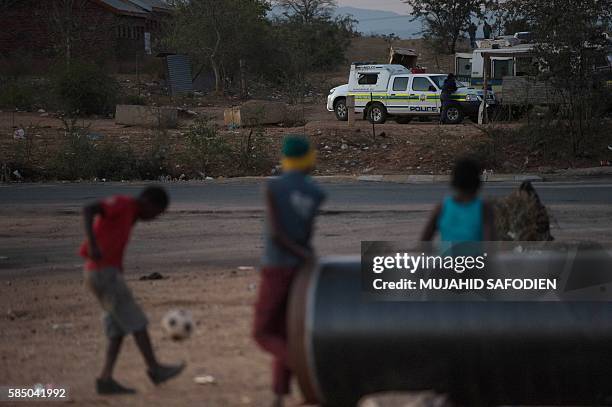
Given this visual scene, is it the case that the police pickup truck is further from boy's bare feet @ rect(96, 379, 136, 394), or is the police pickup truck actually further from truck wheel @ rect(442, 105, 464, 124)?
boy's bare feet @ rect(96, 379, 136, 394)

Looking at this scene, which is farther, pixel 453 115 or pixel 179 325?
pixel 453 115

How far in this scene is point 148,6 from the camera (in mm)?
60438

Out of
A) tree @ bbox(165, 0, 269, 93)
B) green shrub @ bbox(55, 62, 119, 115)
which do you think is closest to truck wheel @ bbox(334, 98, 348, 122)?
green shrub @ bbox(55, 62, 119, 115)

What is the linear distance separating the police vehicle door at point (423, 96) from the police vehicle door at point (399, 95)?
0.55 ft

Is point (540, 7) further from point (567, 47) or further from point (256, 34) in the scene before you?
point (256, 34)

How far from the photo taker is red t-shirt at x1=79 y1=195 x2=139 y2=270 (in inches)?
277

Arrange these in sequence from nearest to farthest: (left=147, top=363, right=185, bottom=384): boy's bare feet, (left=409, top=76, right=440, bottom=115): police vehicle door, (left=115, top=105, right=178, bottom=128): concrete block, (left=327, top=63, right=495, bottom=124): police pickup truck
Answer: (left=147, top=363, right=185, bottom=384): boy's bare feet
(left=115, top=105, right=178, bottom=128): concrete block
(left=327, top=63, right=495, bottom=124): police pickup truck
(left=409, top=76, right=440, bottom=115): police vehicle door

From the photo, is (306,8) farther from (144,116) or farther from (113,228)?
(113,228)

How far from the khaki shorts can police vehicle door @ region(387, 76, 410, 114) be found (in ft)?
84.6

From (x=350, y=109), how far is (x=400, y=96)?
187 cm

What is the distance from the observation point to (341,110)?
3394cm

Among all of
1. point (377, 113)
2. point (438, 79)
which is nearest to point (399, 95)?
point (377, 113)

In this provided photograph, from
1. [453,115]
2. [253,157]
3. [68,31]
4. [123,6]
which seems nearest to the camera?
[253,157]

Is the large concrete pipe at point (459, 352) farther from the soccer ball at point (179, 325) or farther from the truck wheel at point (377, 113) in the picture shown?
the truck wheel at point (377, 113)
